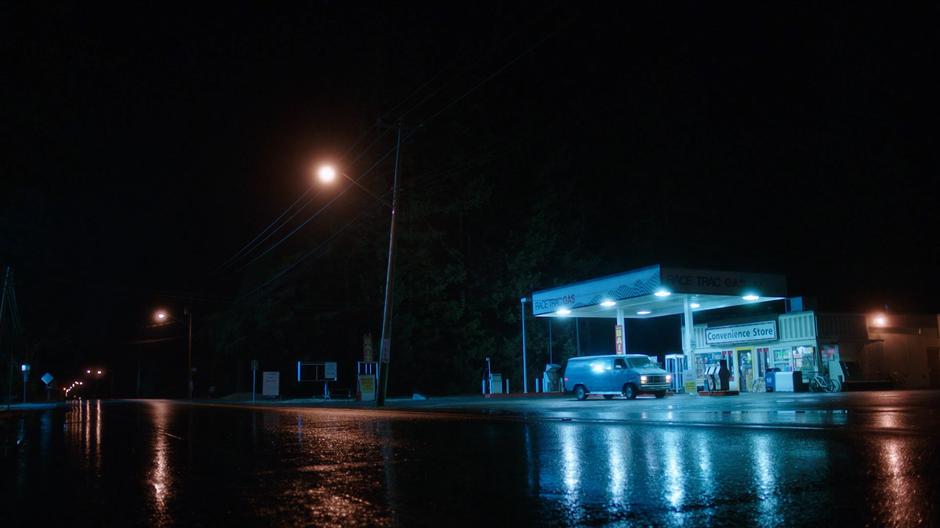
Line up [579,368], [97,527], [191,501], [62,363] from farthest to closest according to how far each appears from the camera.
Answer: [62,363], [579,368], [191,501], [97,527]

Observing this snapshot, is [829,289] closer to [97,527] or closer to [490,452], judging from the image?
[490,452]

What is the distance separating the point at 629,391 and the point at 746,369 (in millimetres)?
10269

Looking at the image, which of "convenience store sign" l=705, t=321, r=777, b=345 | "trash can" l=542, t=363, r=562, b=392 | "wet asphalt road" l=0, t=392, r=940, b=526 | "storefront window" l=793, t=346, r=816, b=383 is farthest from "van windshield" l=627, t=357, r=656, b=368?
"wet asphalt road" l=0, t=392, r=940, b=526

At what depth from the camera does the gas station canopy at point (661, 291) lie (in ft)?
90.1

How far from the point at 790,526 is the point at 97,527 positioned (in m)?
5.11

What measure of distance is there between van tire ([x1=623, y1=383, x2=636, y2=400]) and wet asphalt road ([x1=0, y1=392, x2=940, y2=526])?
48.3ft

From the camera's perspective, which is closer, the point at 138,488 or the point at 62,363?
the point at 138,488

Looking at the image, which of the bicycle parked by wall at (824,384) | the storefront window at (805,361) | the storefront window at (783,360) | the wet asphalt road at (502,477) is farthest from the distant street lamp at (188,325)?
the wet asphalt road at (502,477)

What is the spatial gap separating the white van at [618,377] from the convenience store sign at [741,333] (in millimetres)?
7401

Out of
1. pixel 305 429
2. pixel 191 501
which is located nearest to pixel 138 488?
pixel 191 501

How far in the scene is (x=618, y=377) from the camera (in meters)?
29.1

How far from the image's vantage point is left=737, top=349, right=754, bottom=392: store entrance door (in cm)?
3547

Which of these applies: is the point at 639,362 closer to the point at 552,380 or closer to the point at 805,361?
the point at 805,361

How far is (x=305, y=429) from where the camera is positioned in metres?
15.8
